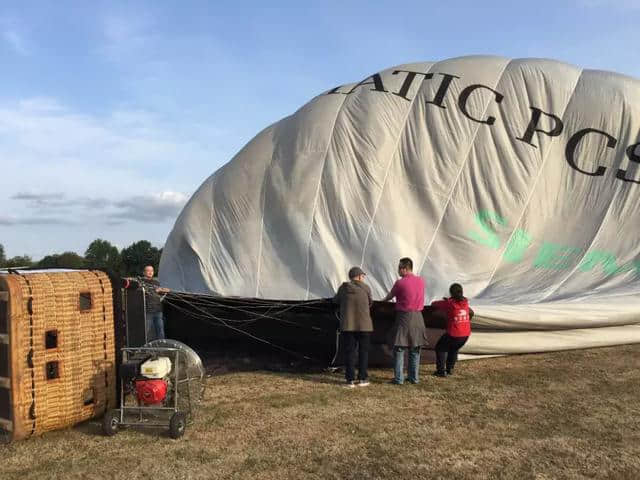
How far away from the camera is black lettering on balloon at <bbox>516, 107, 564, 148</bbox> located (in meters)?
7.42

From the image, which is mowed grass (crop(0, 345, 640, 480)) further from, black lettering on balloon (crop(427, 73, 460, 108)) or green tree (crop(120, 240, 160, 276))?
green tree (crop(120, 240, 160, 276))

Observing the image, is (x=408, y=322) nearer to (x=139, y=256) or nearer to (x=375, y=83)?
(x=375, y=83)

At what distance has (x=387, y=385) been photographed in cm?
568

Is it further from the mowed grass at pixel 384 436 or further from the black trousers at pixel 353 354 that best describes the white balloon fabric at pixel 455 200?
the mowed grass at pixel 384 436

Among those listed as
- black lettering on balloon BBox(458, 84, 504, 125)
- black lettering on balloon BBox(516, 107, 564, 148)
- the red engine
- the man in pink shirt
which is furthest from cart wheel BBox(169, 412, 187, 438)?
black lettering on balloon BBox(516, 107, 564, 148)

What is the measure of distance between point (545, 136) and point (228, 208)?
4.18m

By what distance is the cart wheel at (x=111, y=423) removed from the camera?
4273 mm

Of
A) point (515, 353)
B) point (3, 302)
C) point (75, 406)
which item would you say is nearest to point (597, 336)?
point (515, 353)

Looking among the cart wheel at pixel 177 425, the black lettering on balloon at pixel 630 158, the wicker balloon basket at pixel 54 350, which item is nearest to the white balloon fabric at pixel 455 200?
the black lettering on balloon at pixel 630 158

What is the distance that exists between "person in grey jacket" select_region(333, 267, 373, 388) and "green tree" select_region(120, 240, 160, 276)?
1657 centimetres

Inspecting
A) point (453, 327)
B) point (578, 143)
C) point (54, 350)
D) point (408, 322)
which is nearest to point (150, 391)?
point (54, 350)

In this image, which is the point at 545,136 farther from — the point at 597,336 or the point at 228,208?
the point at 228,208

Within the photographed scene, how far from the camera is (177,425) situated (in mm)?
4211

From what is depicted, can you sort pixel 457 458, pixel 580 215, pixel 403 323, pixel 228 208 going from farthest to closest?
1. pixel 228 208
2. pixel 580 215
3. pixel 403 323
4. pixel 457 458
